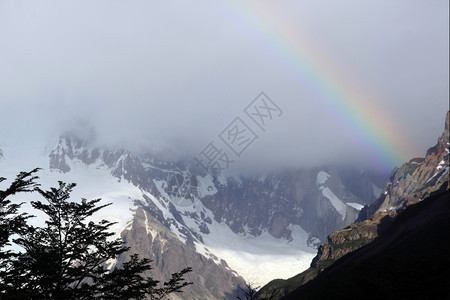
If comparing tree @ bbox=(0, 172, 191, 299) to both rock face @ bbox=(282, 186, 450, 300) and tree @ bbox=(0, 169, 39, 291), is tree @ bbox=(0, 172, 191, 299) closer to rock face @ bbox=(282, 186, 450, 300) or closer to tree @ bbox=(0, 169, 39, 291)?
tree @ bbox=(0, 169, 39, 291)

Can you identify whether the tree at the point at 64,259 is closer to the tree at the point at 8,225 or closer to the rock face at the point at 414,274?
the tree at the point at 8,225

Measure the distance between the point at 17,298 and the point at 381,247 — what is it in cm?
19010

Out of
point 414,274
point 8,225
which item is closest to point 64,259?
point 8,225

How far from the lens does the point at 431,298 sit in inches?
2899

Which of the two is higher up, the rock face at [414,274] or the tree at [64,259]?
the tree at [64,259]

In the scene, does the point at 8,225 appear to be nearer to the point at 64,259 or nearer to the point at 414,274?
the point at 64,259

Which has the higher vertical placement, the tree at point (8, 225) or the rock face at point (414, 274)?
the tree at point (8, 225)

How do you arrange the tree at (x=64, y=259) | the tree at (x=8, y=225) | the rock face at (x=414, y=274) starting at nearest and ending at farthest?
1. the tree at (x=8, y=225)
2. the tree at (x=64, y=259)
3. the rock face at (x=414, y=274)

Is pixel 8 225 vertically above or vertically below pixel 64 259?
above

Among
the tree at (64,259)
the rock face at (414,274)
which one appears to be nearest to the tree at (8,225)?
the tree at (64,259)

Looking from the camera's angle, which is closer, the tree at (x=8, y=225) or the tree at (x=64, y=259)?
the tree at (x=8, y=225)

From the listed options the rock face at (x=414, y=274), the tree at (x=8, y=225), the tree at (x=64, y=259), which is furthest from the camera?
the rock face at (x=414, y=274)

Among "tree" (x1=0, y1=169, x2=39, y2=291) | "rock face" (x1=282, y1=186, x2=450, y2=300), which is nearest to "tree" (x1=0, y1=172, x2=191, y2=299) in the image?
"tree" (x1=0, y1=169, x2=39, y2=291)

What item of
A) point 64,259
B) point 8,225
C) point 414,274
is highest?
point 8,225
